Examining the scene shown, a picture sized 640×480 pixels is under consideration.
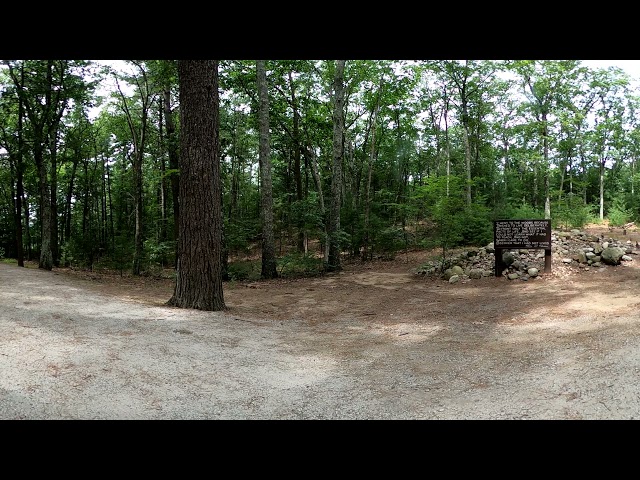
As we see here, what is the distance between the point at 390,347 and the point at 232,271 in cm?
993

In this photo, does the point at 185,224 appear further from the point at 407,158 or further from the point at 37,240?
the point at 37,240

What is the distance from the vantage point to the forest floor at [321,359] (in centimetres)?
336

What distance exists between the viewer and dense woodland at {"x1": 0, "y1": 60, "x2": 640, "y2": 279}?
15055mm

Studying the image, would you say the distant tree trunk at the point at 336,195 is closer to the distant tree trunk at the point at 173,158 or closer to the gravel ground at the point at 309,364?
the distant tree trunk at the point at 173,158

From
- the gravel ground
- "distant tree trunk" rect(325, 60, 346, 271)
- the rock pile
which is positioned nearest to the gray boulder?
the rock pile

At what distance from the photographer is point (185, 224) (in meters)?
7.45

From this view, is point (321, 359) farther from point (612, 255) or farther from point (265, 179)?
point (265, 179)

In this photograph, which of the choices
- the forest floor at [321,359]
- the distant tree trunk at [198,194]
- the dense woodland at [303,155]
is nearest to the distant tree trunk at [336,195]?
the dense woodland at [303,155]

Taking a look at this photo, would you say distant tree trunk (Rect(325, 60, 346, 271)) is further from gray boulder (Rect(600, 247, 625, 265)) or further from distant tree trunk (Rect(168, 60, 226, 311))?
gray boulder (Rect(600, 247, 625, 265))

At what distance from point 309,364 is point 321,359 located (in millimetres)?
262

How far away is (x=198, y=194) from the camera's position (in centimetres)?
743

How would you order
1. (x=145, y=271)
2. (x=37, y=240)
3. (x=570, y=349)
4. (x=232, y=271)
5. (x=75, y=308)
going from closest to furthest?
(x=570, y=349) → (x=75, y=308) → (x=232, y=271) → (x=145, y=271) → (x=37, y=240)
